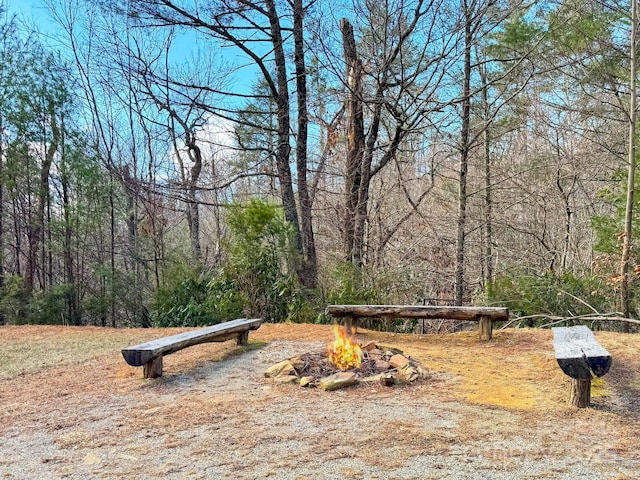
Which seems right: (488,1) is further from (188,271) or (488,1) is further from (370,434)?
(370,434)

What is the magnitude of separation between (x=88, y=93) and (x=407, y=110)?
333 inches

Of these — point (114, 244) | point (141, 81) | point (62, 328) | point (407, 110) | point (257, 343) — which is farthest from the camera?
point (114, 244)

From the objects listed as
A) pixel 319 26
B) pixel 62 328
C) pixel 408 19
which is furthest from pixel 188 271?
pixel 408 19

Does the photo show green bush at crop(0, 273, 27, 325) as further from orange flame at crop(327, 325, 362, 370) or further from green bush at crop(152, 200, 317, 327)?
orange flame at crop(327, 325, 362, 370)

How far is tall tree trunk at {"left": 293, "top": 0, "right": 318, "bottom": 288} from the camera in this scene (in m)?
9.03

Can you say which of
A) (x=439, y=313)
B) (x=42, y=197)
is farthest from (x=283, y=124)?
(x=439, y=313)

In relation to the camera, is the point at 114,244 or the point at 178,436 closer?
the point at 178,436

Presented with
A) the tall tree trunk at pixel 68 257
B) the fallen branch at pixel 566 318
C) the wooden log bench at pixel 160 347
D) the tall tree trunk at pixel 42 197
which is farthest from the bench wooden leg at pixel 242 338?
the tall tree trunk at pixel 42 197

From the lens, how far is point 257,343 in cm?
551

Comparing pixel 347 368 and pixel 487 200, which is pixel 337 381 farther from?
pixel 487 200

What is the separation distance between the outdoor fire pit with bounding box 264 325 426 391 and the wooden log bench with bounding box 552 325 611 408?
3.74 ft

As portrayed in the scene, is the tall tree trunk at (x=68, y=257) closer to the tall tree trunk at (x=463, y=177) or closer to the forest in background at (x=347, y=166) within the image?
the forest in background at (x=347, y=166)

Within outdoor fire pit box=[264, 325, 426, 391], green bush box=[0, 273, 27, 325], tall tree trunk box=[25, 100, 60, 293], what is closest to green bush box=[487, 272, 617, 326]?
outdoor fire pit box=[264, 325, 426, 391]

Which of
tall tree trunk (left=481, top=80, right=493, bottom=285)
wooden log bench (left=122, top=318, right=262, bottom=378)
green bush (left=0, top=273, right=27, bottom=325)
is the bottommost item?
green bush (left=0, top=273, right=27, bottom=325)
